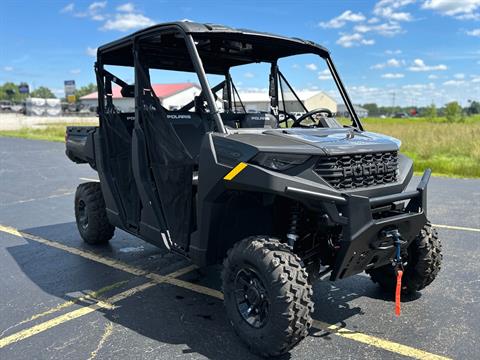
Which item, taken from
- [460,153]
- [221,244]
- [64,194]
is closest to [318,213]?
[221,244]

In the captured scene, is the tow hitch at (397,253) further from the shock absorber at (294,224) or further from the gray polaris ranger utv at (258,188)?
the shock absorber at (294,224)

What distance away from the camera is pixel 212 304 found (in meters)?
3.92

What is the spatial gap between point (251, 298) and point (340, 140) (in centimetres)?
128

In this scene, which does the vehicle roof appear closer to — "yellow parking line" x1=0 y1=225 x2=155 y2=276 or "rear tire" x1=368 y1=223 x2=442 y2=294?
"rear tire" x1=368 y1=223 x2=442 y2=294

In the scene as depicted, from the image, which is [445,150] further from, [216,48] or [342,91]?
[216,48]

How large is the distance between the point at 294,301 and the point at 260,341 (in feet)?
1.28

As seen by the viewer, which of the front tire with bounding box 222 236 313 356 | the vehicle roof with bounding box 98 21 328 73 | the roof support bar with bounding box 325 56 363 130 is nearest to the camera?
the front tire with bounding box 222 236 313 356

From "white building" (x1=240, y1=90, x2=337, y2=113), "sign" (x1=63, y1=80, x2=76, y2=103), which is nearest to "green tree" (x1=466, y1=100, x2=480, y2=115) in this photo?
"sign" (x1=63, y1=80, x2=76, y2=103)

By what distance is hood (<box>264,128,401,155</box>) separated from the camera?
3.06 meters

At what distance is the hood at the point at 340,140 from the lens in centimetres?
306

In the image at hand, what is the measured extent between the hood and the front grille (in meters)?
0.04

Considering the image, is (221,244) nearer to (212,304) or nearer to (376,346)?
(212,304)

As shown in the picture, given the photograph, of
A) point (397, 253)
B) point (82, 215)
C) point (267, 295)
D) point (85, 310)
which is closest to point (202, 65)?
point (267, 295)

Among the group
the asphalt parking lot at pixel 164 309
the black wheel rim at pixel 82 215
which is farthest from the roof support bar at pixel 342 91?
the black wheel rim at pixel 82 215
